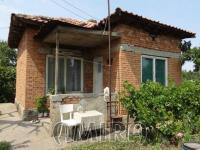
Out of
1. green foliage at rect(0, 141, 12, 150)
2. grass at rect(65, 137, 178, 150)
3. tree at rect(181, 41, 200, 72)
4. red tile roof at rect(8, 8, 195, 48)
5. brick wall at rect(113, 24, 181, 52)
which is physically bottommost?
green foliage at rect(0, 141, 12, 150)

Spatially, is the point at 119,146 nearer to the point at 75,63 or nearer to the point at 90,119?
the point at 90,119

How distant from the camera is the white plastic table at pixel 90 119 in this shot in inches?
352

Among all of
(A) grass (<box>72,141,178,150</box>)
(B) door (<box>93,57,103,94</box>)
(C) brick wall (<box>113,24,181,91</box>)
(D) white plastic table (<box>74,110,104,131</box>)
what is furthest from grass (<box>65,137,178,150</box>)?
(B) door (<box>93,57,103,94</box>)

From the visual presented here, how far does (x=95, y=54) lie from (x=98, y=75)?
3.20 ft

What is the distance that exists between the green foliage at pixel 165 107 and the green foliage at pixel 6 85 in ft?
48.0

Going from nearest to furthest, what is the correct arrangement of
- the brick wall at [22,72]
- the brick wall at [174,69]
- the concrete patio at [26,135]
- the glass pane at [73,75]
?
the concrete patio at [26,135], the brick wall at [22,72], the brick wall at [174,69], the glass pane at [73,75]

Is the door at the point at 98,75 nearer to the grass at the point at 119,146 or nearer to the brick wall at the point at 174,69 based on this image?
the brick wall at the point at 174,69

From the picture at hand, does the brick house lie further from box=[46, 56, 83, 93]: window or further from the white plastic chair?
the white plastic chair

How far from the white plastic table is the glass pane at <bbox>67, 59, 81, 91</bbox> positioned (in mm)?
4444

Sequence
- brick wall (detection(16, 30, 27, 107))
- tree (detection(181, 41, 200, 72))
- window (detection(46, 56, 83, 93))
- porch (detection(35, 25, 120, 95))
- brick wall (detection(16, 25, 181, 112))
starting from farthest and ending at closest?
1. window (detection(46, 56, 83, 93))
2. tree (detection(181, 41, 200, 72))
3. brick wall (detection(16, 30, 27, 107))
4. porch (detection(35, 25, 120, 95))
5. brick wall (detection(16, 25, 181, 112))

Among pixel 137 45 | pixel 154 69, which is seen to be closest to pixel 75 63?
pixel 137 45

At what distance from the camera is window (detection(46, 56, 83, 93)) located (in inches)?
517

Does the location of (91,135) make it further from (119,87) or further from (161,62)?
(161,62)

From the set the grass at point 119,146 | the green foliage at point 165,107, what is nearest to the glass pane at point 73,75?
the green foliage at point 165,107
